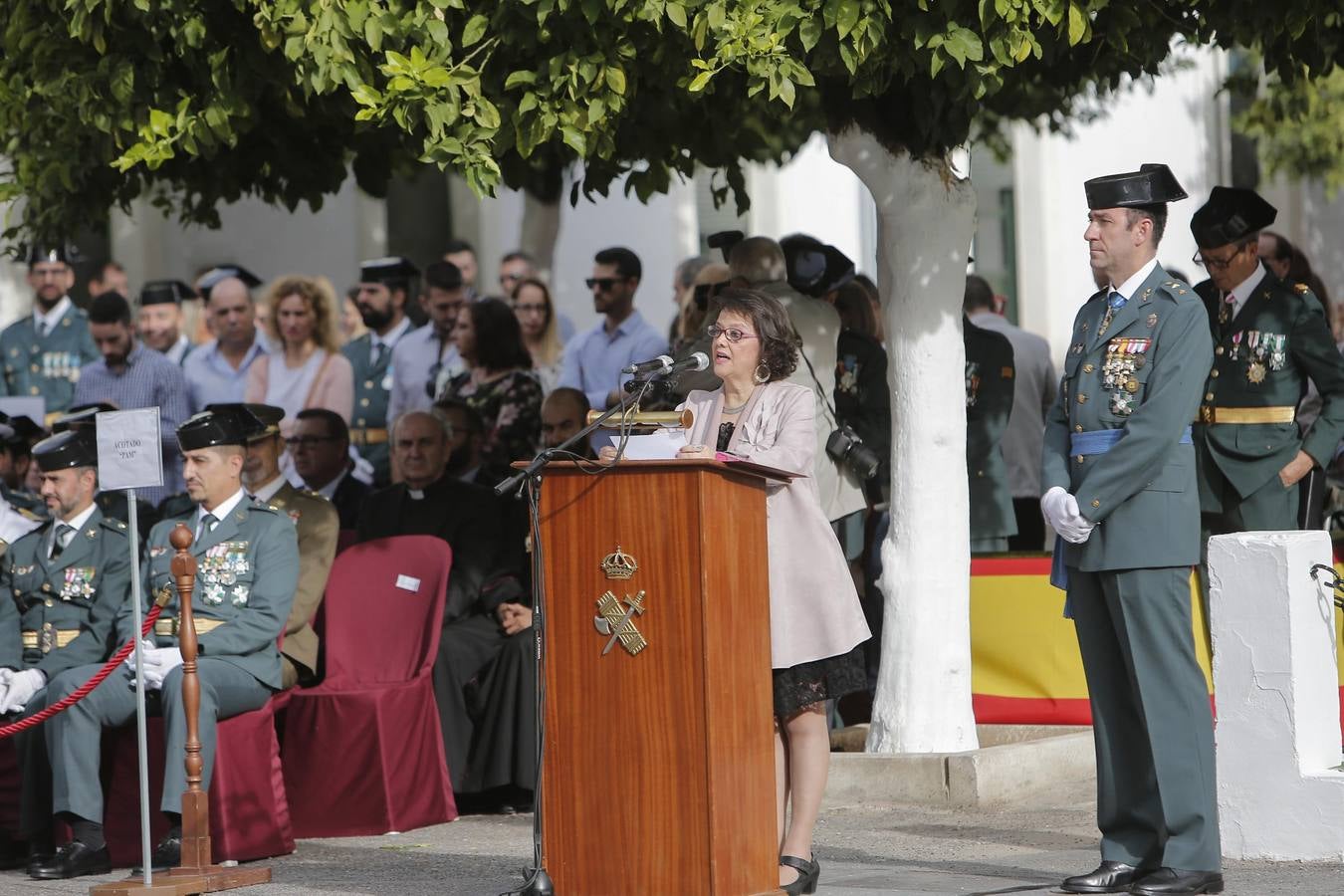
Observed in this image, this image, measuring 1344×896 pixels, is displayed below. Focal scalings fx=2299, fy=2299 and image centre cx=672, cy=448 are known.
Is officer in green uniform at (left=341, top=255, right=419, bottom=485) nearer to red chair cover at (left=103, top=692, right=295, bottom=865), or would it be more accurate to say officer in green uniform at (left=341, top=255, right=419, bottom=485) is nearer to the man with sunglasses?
the man with sunglasses

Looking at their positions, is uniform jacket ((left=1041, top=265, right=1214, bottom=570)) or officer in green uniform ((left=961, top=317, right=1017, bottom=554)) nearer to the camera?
uniform jacket ((left=1041, top=265, right=1214, bottom=570))

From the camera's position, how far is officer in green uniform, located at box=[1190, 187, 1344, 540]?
8.73m

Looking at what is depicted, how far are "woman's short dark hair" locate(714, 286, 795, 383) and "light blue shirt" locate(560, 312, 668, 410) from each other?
16.0ft

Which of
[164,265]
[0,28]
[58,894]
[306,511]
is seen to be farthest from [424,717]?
[164,265]

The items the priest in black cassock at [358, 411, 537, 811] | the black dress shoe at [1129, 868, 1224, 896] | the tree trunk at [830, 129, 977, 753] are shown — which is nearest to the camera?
the black dress shoe at [1129, 868, 1224, 896]

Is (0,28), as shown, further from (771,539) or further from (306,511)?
(771,539)

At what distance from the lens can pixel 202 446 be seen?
9016 millimetres

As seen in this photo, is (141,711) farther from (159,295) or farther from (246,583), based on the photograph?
(159,295)

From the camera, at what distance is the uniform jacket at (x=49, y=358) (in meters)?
13.7

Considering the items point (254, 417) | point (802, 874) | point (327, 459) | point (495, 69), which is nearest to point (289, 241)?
point (327, 459)

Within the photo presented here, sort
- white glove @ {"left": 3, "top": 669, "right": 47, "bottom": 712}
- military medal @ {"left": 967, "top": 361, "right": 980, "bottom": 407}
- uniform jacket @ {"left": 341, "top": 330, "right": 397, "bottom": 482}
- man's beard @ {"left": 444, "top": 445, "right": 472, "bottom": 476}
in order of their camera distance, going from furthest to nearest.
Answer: uniform jacket @ {"left": 341, "top": 330, "right": 397, "bottom": 482}
man's beard @ {"left": 444, "top": 445, "right": 472, "bottom": 476}
military medal @ {"left": 967, "top": 361, "right": 980, "bottom": 407}
white glove @ {"left": 3, "top": 669, "right": 47, "bottom": 712}

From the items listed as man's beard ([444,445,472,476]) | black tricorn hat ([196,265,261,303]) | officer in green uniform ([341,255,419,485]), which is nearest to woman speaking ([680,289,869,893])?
man's beard ([444,445,472,476])

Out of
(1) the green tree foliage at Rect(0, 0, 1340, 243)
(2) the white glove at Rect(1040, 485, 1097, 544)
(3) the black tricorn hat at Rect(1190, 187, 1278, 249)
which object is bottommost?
(2) the white glove at Rect(1040, 485, 1097, 544)

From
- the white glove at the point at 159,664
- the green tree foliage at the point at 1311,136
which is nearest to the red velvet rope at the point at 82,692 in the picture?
the white glove at the point at 159,664
